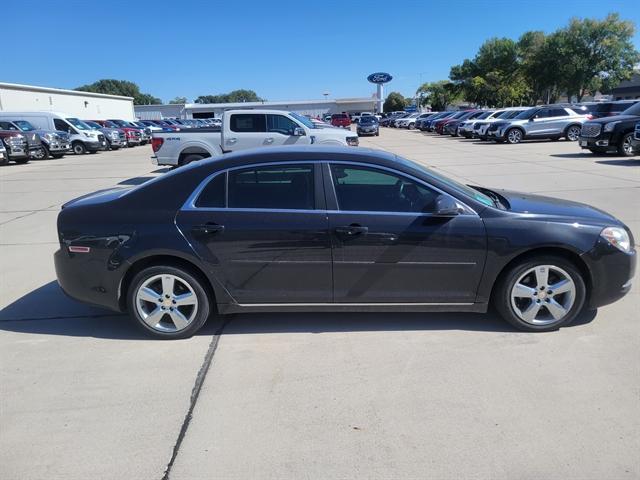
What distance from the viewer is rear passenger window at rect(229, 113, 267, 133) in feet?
43.8

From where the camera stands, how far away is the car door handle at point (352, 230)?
3.89 meters

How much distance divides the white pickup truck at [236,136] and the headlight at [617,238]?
9.55m

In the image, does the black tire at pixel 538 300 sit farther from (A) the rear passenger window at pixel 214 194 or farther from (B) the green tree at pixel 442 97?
(B) the green tree at pixel 442 97

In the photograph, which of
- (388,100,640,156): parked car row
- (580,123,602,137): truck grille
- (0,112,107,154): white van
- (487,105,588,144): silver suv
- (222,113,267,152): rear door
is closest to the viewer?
(222,113,267,152): rear door

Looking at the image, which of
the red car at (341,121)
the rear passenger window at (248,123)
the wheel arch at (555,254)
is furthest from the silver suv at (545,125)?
the red car at (341,121)

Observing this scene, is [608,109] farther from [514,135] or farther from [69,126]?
[69,126]

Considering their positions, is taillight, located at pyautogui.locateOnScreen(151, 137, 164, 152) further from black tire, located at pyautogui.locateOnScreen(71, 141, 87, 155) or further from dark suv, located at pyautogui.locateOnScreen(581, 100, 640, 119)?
dark suv, located at pyautogui.locateOnScreen(581, 100, 640, 119)

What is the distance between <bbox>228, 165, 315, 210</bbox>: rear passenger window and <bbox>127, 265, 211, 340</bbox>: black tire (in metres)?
0.68

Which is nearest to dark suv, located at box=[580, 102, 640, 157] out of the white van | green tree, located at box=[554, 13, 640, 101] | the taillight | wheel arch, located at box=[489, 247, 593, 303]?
the taillight

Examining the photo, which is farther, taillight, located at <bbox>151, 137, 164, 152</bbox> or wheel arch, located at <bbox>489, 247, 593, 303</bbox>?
taillight, located at <bbox>151, 137, 164, 152</bbox>

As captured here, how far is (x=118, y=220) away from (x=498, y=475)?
3.24 m

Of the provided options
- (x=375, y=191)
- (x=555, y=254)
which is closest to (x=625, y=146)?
(x=555, y=254)

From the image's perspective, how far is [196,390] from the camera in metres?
3.38

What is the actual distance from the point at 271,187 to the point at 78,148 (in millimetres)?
27410
